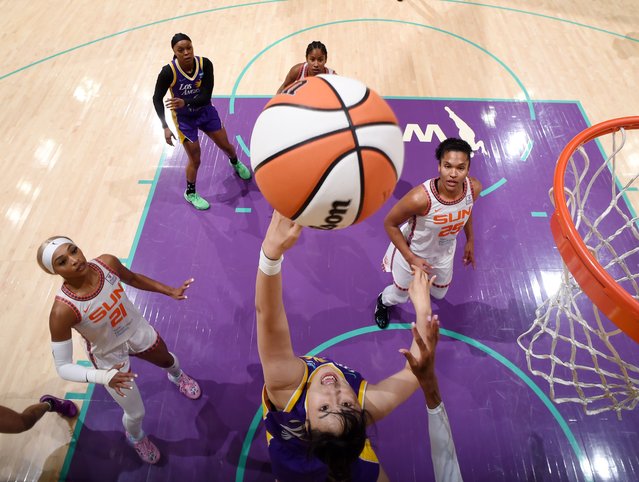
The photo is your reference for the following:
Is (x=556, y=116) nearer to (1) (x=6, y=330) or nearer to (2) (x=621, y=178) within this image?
(2) (x=621, y=178)

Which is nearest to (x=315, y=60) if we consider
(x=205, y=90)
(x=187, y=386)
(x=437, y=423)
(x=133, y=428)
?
(x=205, y=90)

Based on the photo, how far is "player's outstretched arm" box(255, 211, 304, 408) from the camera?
6.37ft

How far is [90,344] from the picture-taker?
275 cm

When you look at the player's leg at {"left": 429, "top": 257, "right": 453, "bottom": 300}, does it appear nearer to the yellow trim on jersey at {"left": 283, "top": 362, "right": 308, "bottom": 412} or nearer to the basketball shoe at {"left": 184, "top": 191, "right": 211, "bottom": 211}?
the yellow trim on jersey at {"left": 283, "top": 362, "right": 308, "bottom": 412}

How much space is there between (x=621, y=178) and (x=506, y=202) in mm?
1472

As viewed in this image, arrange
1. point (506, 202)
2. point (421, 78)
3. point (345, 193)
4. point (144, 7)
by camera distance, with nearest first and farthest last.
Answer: point (345, 193), point (506, 202), point (421, 78), point (144, 7)

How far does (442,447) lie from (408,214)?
160cm

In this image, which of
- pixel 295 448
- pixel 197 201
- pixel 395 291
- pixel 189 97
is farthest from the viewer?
pixel 197 201

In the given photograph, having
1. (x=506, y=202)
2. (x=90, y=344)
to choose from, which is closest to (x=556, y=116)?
(x=506, y=202)

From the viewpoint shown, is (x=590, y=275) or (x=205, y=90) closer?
(x=590, y=275)

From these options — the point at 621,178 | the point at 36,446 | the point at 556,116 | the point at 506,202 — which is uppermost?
the point at 556,116

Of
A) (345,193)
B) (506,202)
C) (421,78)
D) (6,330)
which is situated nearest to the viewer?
(345,193)

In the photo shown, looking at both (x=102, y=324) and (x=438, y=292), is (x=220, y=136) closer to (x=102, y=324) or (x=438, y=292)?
Answer: (x=102, y=324)

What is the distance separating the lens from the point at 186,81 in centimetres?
404
